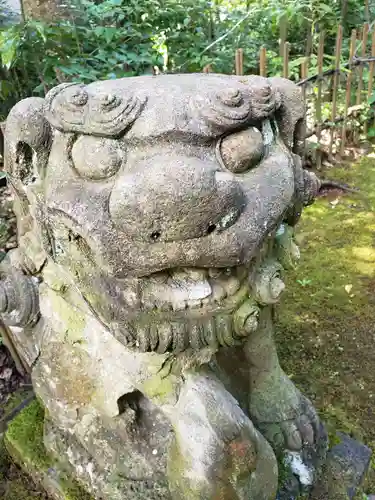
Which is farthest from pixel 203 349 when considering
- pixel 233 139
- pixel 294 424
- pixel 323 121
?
pixel 323 121

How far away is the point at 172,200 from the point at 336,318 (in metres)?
1.52

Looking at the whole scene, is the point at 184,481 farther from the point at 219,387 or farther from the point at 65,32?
the point at 65,32

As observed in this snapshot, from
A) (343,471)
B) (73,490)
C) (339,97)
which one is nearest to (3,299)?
(73,490)

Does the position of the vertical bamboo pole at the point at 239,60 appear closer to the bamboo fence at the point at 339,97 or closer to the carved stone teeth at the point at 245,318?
the bamboo fence at the point at 339,97

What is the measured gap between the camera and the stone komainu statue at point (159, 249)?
26.6 inches

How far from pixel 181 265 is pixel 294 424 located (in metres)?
0.64

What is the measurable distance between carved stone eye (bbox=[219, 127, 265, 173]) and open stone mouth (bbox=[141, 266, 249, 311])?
0.51ft

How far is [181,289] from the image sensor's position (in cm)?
74

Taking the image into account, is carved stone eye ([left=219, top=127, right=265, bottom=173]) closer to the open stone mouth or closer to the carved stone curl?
the open stone mouth

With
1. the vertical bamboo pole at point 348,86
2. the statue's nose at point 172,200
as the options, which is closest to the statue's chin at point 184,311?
the statue's nose at point 172,200

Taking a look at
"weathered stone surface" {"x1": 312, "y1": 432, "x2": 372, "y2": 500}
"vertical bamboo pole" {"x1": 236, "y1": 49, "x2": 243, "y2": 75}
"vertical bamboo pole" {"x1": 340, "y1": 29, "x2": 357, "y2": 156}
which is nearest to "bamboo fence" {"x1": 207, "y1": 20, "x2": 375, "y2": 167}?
"vertical bamboo pole" {"x1": 340, "y1": 29, "x2": 357, "y2": 156}

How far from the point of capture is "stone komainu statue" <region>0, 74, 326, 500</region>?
68cm

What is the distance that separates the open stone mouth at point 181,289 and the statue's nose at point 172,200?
0.09m

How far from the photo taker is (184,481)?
85cm
